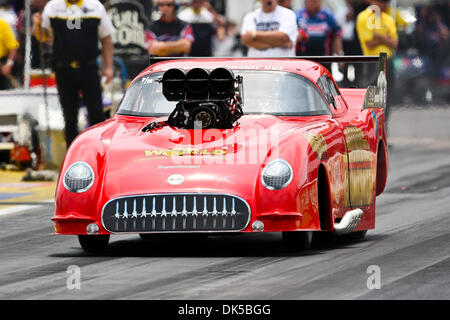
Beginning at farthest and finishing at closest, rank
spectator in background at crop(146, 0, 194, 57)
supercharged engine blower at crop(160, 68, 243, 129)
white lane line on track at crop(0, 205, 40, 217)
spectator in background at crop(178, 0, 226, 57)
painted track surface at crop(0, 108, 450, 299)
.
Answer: spectator in background at crop(178, 0, 226, 57) < spectator in background at crop(146, 0, 194, 57) < white lane line on track at crop(0, 205, 40, 217) < supercharged engine blower at crop(160, 68, 243, 129) < painted track surface at crop(0, 108, 450, 299)

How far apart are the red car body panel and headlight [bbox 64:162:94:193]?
3 cm

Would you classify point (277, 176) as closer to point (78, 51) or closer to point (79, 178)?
point (79, 178)

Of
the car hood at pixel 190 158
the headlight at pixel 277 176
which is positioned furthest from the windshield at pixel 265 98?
the headlight at pixel 277 176

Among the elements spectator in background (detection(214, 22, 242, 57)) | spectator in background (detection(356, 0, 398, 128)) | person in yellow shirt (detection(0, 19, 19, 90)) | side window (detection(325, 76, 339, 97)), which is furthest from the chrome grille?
spectator in background (detection(214, 22, 242, 57))

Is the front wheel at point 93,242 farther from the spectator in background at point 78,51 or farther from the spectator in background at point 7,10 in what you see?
the spectator in background at point 7,10

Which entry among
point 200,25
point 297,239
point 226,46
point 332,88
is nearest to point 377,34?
point 200,25

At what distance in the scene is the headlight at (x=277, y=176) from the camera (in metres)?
9.39

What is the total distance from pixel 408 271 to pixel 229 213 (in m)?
1.23

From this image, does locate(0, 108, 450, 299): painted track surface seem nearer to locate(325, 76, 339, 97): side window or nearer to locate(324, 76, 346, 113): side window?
locate(324, 76, 346, 113): side window

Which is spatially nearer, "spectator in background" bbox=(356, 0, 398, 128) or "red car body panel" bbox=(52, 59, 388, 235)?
"red car body panel" bbox=(52, 59, 388, 235)

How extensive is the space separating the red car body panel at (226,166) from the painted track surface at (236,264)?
0.97 ft

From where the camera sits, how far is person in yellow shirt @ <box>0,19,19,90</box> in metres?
18.6

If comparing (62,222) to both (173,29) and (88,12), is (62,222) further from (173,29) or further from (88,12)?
(173,29)

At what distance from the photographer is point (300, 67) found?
11.0m
